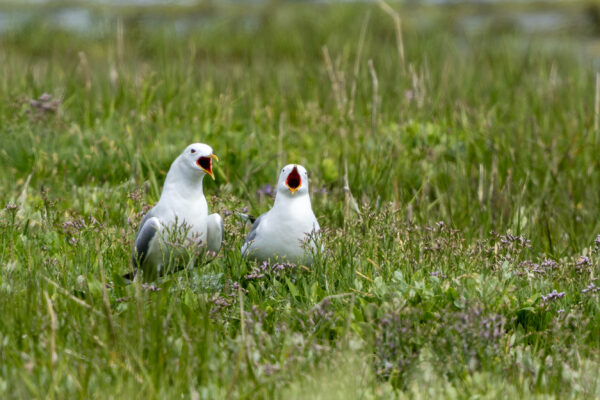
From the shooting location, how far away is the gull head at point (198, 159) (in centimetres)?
355

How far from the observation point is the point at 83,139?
19.1 feet

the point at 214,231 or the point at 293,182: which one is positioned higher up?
the point at 293,182

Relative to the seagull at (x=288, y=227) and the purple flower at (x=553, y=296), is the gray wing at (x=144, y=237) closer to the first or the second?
the seagull at (x=288, y=227)

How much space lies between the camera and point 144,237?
11.7ft

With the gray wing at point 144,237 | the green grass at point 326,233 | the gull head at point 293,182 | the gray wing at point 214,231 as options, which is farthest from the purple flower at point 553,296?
the gray wing at point 144,237

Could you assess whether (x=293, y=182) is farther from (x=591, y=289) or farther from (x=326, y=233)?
(x=591, y=289)

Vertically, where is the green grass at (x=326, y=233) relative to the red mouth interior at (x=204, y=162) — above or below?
below

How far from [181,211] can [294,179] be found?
519mm

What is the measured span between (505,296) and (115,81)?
176 inches

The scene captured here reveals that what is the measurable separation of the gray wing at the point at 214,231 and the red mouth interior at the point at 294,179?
0.35 m

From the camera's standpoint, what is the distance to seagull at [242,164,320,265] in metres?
3.58

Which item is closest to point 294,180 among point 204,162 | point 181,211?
point 204,162

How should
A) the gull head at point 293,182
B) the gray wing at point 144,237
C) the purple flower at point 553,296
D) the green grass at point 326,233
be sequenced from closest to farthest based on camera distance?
the green grass at point 326,233 → the purple flower at point 553,296 → the gray wing at point 144,237 → the gull head at point 293,182

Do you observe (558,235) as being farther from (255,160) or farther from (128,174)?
(128,174)
